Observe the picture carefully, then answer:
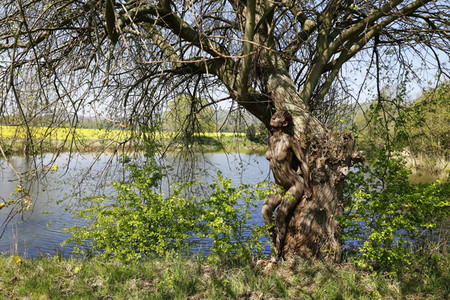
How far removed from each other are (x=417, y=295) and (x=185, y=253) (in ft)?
9.42

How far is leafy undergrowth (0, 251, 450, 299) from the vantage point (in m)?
3.70

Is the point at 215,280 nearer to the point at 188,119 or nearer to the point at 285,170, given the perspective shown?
the point at 285,170

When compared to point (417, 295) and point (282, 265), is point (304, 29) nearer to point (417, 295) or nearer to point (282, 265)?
point (282, 265)

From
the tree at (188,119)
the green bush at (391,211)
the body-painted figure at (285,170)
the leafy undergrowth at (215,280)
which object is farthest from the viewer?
the tree at (188,119)

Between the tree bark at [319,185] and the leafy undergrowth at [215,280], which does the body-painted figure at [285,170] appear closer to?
the tree bark at [319,185]

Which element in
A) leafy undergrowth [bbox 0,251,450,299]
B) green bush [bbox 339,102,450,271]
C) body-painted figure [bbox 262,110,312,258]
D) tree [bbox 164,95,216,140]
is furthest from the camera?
tree [bbox 164,95,216,140]

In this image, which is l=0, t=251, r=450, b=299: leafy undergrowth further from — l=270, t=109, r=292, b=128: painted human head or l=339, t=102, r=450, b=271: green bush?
l=270, t=109, r=292, b=128: painted human head

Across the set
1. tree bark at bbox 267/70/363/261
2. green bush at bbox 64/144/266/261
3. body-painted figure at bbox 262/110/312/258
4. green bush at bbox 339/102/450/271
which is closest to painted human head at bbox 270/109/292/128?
body-painted figure at bbox 262/110/312/258

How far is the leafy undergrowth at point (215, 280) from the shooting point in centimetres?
370

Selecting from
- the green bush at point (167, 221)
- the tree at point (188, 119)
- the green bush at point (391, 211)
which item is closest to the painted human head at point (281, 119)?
the green bush at point (167, 221)

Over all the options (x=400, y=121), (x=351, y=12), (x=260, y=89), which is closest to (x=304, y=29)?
(x=351, y=12)

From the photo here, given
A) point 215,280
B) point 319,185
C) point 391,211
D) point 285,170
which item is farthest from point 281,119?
point 215,280

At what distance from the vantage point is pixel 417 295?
381 cm

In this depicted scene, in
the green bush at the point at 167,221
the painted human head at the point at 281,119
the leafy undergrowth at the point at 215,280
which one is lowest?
the leafy undergrowth at the point at 215,280
